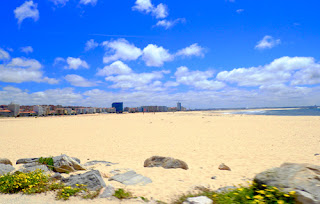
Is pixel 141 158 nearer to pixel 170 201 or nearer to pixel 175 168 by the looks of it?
pixel 175 168

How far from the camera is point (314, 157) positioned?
1025 centimetres

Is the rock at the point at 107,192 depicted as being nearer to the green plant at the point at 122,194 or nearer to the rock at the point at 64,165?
the green plant at the point at 122,194

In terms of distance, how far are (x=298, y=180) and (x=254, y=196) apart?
1.18 metres

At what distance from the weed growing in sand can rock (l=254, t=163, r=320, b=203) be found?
134mm

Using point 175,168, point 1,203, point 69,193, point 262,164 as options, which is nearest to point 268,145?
point 262,164

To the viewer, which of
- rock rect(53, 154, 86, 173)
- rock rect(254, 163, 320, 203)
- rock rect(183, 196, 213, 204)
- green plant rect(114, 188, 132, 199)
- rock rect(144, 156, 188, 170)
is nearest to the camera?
rock rect(254, 163, 320, 203)

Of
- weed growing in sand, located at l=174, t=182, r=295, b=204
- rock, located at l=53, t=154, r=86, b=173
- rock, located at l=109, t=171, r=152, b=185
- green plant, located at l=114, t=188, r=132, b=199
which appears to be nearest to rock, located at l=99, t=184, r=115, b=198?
green plant, located at l=114, t=188, r=132, b=199

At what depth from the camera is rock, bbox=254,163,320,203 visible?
407 centimetres

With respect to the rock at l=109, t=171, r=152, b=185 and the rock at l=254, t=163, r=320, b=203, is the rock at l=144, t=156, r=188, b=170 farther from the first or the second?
the rock at l=254, t=163, r=320, b=203

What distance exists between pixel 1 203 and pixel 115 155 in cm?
682

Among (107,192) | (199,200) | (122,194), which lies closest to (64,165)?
(107,192)

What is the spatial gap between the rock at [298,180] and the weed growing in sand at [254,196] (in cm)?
13

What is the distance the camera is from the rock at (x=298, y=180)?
407cm

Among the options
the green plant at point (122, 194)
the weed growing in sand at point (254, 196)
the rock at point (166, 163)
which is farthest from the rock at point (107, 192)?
the rock at point (166, 163)
